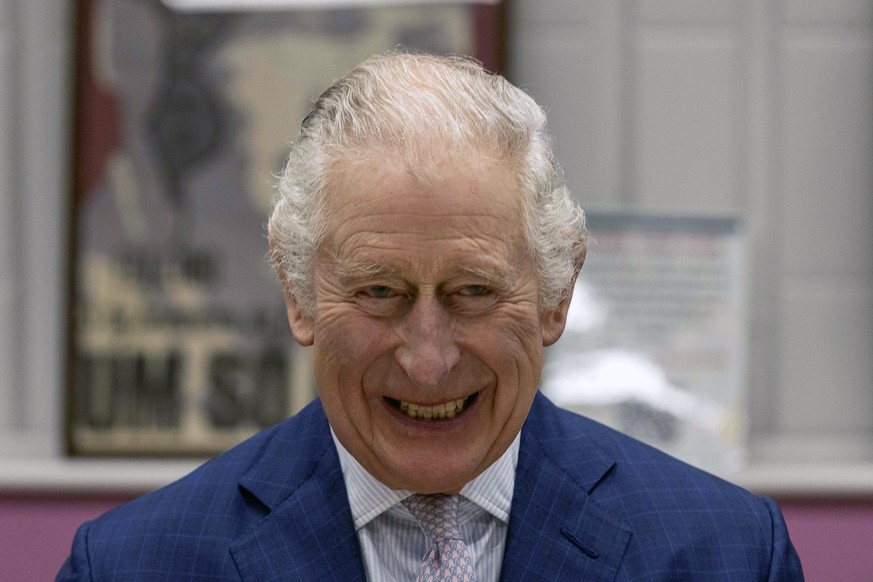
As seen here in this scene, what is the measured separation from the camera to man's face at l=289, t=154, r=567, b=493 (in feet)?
3.54

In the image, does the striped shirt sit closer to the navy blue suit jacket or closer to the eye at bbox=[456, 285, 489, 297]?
the navy blue suit jacket

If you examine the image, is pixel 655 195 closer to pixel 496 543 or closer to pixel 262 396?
pixel 262 396

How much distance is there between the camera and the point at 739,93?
287cm

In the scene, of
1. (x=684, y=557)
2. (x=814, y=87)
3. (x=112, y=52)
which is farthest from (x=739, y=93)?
(x=684, y=557)

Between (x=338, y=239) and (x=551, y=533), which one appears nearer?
(x=338, y=239)

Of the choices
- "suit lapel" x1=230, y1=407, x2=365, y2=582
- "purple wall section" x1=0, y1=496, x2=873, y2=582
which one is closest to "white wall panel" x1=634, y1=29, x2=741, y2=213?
"purple wall section" x1=0, y1=496, x2=873, y2=582

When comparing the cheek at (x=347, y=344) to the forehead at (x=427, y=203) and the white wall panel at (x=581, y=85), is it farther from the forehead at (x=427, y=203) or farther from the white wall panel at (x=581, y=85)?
the white wall panel at (x=581, y=85)

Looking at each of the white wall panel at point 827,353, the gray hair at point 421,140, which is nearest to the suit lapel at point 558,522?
the gray hair at point 421,140

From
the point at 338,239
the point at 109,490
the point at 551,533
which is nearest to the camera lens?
the point at 338,239

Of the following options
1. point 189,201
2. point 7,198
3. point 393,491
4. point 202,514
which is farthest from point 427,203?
point 7,198

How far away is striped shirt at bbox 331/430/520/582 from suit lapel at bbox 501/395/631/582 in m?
0.02

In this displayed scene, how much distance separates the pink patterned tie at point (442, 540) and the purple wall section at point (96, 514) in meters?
1.80

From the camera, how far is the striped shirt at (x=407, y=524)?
123 cm

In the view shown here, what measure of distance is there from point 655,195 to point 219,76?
1187 mm
